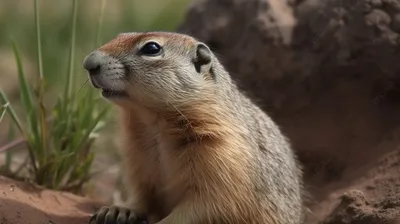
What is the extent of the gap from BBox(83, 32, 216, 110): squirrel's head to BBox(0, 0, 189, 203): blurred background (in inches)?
67.6

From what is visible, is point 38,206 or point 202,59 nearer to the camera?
point 202,59

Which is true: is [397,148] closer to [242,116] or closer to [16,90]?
[242,116]

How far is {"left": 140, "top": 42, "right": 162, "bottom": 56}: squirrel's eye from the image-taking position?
143 inches

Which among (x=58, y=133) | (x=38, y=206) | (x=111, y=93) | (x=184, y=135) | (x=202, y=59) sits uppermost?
(x=202, y=59)

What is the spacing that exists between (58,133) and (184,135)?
1.26m

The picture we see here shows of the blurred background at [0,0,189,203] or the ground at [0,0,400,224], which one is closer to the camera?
the ground at [0,0,400,224]

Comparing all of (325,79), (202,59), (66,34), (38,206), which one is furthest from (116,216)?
(66,34)

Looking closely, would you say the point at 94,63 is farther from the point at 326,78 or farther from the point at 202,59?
the point at 326,78

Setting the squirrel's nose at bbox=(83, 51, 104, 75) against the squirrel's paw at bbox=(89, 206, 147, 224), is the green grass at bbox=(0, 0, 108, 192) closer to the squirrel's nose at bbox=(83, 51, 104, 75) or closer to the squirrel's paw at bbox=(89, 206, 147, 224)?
the squirrel's paw at bbox=(89, 206, 147, 224)

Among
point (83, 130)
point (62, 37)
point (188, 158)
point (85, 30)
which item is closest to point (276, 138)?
point (188, 158)

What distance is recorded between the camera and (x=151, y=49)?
365 centimetres

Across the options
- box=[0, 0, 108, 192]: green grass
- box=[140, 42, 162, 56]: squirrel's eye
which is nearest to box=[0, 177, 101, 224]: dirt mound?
box=[0, 0, 108, 192]: green grass

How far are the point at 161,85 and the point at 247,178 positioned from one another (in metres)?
0.68

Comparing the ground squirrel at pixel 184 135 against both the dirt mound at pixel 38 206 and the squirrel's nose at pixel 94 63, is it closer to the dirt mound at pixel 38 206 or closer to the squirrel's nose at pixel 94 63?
the squirrel's nose at pixel 94 63
